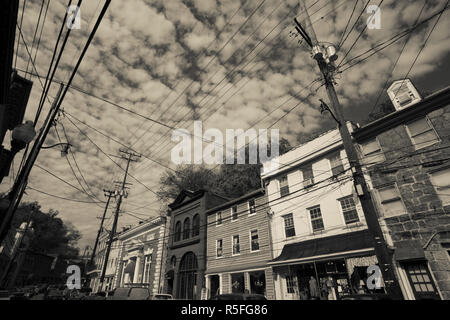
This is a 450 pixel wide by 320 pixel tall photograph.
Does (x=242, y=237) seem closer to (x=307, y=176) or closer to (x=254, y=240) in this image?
(x=254, y=240)

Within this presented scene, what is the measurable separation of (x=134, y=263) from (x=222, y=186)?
18.2 meters

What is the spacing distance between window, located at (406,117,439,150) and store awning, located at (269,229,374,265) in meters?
6.07

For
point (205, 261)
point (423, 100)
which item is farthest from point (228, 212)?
point (423, 100)

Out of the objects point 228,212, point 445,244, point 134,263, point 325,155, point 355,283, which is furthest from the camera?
point 134,263

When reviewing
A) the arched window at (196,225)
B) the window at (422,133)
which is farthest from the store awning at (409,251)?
the arched window at (196,225)

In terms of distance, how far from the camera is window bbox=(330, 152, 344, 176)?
17.0 m

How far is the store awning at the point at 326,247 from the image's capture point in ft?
44.8

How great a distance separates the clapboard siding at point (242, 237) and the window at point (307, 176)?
3.75 meters

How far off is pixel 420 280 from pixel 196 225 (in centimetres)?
2146

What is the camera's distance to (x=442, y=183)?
12.6 meters

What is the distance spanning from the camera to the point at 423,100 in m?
13.9

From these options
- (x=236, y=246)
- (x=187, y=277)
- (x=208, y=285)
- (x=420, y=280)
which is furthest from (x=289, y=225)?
(x=187, y=277)

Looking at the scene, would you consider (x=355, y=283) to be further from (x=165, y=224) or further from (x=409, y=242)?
(x=165, y=224)

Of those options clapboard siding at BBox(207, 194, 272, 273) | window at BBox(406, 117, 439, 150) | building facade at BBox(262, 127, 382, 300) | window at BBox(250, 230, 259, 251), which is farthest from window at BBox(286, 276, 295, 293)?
window at BBox(406, 117, 439, 150)
